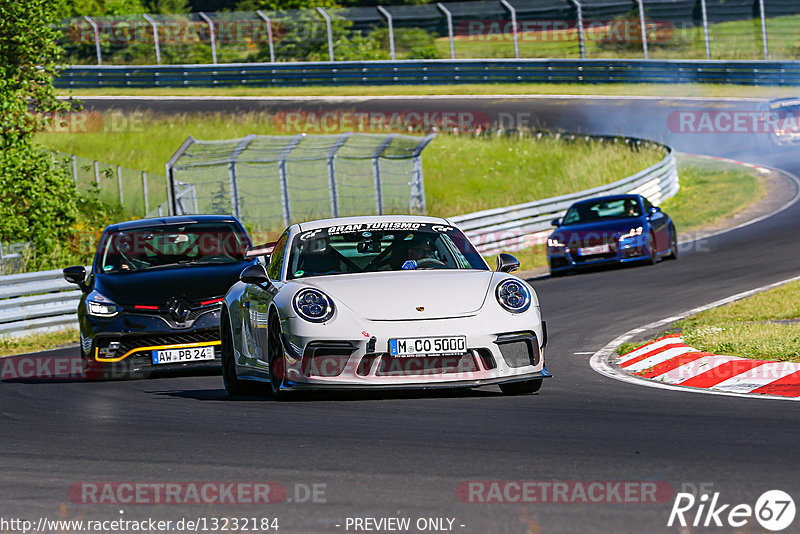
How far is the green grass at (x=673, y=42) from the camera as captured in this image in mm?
45938

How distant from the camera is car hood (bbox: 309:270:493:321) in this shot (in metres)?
8.24

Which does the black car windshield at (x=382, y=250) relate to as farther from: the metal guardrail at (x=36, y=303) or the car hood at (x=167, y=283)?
the metal guardrail at (x=36, y=303)

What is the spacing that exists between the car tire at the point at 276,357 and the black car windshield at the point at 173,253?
3.76m

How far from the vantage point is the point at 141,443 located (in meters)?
7.25

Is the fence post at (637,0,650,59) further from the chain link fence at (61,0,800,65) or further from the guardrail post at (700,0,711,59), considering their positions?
the guardrail post at (700,0,711,59)

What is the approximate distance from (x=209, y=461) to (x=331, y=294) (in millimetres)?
2201

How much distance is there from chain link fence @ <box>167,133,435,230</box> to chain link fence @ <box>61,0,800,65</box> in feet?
61.1

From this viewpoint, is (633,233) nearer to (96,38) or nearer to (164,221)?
(164,221)

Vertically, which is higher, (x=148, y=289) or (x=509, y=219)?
(x=148, y=289)

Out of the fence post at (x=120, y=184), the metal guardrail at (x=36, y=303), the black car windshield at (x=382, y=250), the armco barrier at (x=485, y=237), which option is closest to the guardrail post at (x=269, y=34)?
the armco barrier at (x=485, y=237)

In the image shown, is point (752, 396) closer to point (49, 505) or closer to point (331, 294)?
point (331, 294)

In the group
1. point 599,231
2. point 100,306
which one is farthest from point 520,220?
point 100,306

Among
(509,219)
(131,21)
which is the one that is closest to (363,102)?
(131,21)

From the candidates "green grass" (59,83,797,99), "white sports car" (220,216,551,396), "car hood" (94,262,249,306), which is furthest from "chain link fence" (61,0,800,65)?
"white sports car" (220,216,551,396)
